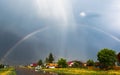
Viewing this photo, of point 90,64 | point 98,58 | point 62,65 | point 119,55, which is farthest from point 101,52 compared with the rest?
point 62,65

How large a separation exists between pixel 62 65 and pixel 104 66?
7201 centimetres

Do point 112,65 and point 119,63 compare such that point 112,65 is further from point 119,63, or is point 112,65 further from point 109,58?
point 119,63

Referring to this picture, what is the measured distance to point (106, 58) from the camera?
11844 centimetres

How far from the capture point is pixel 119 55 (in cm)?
14075

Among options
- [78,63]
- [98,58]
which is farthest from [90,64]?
[98,58]

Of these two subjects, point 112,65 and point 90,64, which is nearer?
point 112,65

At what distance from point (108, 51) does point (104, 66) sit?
7.44m

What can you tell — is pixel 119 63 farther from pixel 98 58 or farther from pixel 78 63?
pixel 78 63

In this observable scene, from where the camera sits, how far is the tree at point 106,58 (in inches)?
4660

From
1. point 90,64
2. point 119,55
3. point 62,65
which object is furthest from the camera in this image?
point 62,65

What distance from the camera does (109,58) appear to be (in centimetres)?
11812

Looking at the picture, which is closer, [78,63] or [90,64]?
[90,64]

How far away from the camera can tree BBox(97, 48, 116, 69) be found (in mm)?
118375

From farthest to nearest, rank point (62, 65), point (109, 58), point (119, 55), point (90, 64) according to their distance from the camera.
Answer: point (62, 65) → point (90, 64) → point (119, 55) → point (109, 58)
